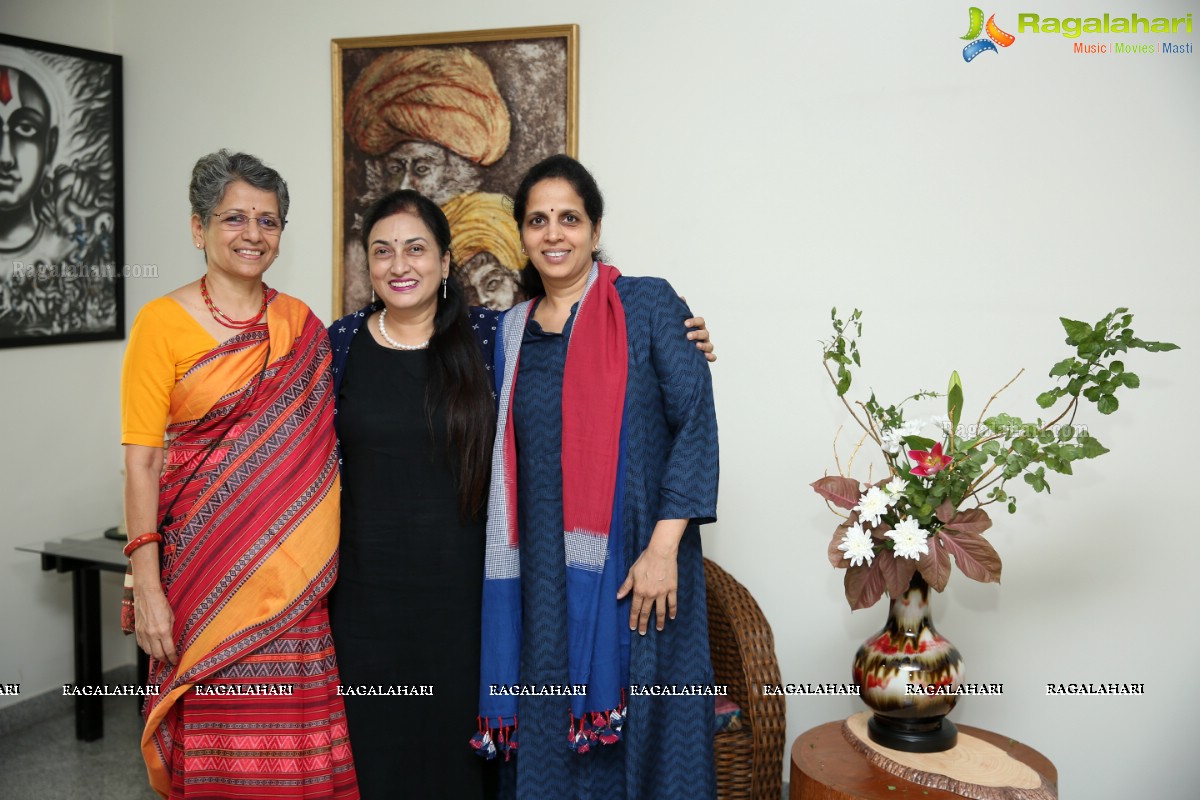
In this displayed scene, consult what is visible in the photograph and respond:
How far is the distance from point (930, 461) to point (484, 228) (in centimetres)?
152

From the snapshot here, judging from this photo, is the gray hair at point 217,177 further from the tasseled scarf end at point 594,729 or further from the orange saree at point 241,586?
the tasseled scarf end at point 594,729

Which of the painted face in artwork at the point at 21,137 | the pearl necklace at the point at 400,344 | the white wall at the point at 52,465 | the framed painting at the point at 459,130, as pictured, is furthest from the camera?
the white wall at the point at 52,465

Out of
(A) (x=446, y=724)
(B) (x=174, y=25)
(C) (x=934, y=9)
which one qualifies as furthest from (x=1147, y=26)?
(B) (x=174, y=25)

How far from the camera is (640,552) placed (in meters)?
2.00

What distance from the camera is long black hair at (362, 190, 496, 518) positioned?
2.08 meters

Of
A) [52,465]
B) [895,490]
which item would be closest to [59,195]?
[52,465]

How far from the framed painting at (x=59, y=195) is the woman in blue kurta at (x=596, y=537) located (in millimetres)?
1924

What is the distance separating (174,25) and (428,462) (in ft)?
7.07

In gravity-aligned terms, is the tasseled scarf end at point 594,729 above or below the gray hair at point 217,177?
below

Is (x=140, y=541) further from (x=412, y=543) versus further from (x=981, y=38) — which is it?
(x=981, y=38)

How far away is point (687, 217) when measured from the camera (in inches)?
106

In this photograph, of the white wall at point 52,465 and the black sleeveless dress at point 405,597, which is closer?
the black sleeveless dress at point 405,597

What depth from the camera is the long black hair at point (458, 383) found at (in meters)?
2.08

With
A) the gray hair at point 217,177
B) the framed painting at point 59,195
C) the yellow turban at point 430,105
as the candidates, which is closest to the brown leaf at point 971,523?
the gray hair at point 217,177
